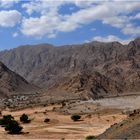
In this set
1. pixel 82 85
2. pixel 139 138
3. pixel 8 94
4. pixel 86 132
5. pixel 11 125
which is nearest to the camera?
pixel 139 138

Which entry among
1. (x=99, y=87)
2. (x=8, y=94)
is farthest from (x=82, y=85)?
(x=8, y=94)

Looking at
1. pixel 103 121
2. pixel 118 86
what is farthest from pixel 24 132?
pixel 118 86

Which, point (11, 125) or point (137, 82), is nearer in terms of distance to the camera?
point (11, 125)

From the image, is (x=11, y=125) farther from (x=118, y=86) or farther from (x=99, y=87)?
(x=118, y=86)

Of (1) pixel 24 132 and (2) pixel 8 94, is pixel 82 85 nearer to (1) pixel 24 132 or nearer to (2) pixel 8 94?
(2) pixel 8 94

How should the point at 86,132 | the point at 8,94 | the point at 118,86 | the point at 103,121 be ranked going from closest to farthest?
the point at 86,132, the point at 103,121, the point at 118,86, the point at 8,94

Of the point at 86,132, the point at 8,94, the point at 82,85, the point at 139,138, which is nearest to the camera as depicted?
the point at 139,138

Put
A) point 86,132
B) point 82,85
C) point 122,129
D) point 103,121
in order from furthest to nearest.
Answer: point 82,85, point 103,121, point 86,132, point 122,129

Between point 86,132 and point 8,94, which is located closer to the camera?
point 86,132
